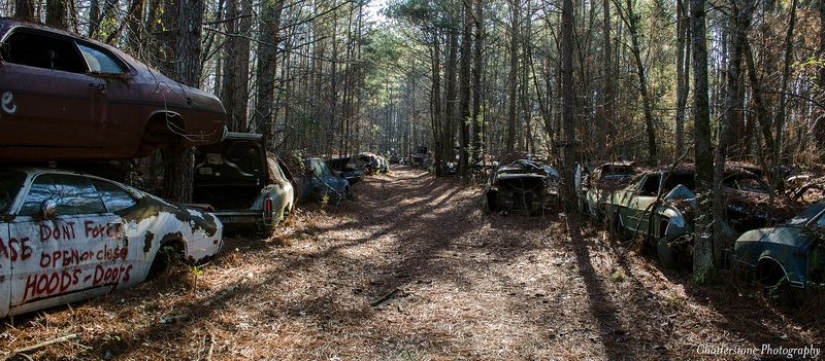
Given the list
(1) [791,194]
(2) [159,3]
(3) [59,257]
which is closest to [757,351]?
(1) [791,194]

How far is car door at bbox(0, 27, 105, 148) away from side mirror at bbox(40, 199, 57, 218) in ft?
2.55

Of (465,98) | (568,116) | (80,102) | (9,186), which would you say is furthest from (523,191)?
(465,98)

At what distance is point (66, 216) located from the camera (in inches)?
176

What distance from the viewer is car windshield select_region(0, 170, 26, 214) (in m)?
4.12

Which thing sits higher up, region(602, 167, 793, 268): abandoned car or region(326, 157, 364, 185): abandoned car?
region(326, 157, 364, 185): abandoned car

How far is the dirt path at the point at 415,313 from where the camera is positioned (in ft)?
13.9

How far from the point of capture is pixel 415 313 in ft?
17.8

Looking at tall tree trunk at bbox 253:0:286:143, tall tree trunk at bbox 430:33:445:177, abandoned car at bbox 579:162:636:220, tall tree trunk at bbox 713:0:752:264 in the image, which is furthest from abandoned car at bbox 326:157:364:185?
tall tree trunk at bbox 713:0:752:264

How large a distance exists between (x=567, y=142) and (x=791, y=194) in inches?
161

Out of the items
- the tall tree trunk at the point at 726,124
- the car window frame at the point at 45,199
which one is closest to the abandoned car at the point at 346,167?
the car window frame at the point at 45,199

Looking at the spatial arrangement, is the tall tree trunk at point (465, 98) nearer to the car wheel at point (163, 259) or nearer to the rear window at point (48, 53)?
the car wheel at point (163, 259)

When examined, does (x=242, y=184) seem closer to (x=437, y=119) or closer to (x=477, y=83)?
(x=477, y=83)

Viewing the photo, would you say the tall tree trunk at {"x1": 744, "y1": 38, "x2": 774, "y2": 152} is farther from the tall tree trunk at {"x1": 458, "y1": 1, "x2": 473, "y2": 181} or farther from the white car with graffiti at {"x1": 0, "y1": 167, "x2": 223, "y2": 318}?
the tall tree trunk at {"x1": 458, "y1": 1, "x2": 473, "y2": 181}

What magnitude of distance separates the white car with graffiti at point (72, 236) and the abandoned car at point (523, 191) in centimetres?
833
